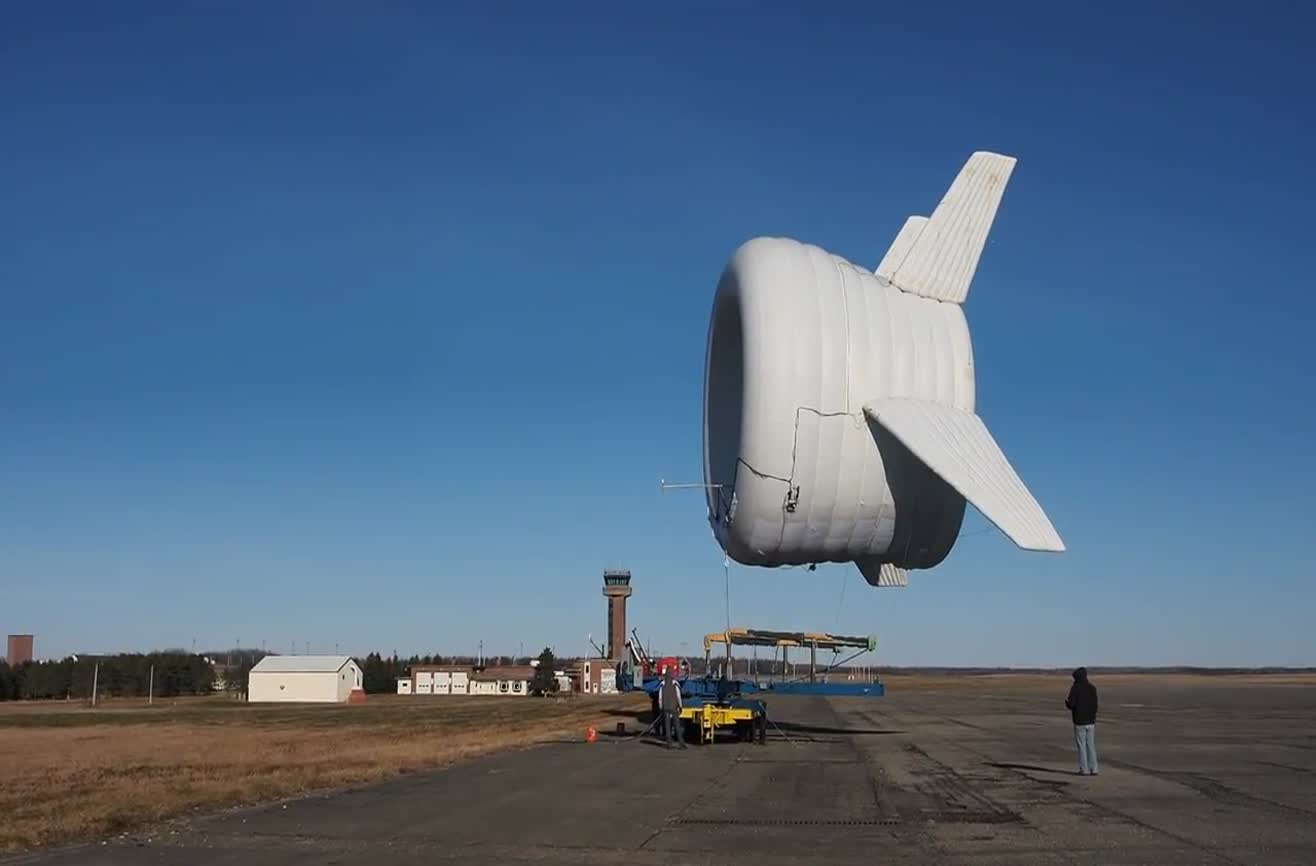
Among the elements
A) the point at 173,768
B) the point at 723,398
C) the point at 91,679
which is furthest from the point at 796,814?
the point at 91,679

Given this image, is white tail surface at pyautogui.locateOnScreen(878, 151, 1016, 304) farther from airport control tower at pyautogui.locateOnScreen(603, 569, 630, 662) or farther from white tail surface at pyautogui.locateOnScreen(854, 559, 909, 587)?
airport control tower at pyautogui.locateOnScreen(603, 569, 630, 662)

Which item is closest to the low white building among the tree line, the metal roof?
the metal roof

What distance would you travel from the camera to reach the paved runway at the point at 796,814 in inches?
428

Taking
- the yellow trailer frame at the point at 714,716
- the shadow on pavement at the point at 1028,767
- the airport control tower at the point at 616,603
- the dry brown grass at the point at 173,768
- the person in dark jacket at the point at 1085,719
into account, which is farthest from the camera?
the airport control tower at the point at 616,603

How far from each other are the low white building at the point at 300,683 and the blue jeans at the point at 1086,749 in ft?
346

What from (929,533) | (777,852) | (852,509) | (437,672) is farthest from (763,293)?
(437,672)

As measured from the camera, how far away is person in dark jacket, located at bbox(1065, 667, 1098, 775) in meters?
18.1

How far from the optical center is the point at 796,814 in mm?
13906

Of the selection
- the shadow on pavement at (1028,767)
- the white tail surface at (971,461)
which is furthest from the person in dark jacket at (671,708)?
the white tail surface at (971,461)

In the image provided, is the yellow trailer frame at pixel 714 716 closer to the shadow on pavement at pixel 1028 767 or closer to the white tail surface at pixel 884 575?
the shadow on pavement at pixel 1028 767

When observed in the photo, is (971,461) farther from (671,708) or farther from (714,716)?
(714,716)

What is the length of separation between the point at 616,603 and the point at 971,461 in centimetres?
9501

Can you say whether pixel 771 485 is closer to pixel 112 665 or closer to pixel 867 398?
pixel 867 398

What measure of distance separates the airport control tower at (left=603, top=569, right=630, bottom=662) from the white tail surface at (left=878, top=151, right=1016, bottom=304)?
91.8 m
